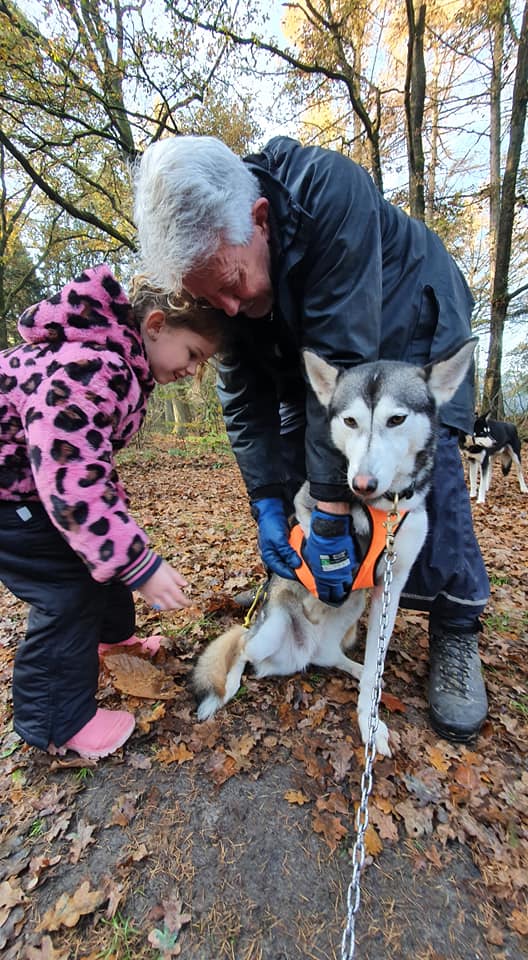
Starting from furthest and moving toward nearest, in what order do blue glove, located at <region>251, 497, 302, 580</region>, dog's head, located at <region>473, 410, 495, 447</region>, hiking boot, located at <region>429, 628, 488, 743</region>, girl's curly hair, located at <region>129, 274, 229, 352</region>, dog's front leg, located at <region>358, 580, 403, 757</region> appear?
dog's head, located at <region>473, 410, 495, 447</region> → blue glove, located at <region>251, 497, 302, 580</region> → hiking boot, located at <region>429, 628, 488, 743</region> → dog's front leg, located at <region>358, 580, 403, 757</region> → girl's curly hair, located at <region>129, 274, 229, 352</region>

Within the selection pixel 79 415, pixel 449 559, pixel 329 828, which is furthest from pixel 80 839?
pixel 449 559

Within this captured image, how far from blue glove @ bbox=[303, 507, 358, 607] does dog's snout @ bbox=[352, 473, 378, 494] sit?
32 centimetres

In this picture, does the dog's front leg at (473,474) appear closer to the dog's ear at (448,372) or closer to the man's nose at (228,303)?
the dog's ear at (448,372)

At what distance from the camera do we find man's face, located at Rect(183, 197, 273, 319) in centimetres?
189

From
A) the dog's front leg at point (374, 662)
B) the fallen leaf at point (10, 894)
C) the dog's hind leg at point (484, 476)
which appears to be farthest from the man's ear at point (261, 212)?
the dog's hind leg at point (484, 476)

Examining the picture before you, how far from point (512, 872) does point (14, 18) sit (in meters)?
11.1

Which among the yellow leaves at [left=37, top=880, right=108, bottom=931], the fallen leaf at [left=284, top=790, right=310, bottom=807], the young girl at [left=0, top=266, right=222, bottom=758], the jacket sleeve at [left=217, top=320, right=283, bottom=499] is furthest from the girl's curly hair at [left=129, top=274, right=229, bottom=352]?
the yellow leaves at [left=37, top=880, right=108, bottom=931]

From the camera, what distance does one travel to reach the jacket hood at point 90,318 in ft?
5.76

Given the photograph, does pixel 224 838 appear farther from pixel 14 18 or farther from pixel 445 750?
pixel 14 18

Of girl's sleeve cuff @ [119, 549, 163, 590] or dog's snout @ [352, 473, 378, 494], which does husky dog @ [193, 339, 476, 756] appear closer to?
dog's snout @ [352, 473, 378, 494]

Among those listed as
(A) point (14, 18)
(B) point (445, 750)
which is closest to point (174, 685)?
(B) point (445, 750)

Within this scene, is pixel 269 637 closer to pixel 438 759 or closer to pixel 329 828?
pixel 329 828

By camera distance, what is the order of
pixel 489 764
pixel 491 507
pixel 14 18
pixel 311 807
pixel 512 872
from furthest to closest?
pixel 491 507
pixel 14 18
pixel 489 764
pixel 311 807
pixel 512 872

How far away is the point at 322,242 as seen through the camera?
188 centimetres
